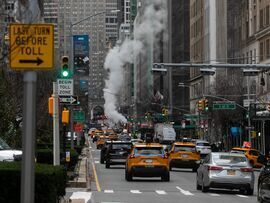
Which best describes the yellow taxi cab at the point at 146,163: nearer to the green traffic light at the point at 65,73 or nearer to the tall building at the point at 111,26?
the green traffic light at the point at 65,73

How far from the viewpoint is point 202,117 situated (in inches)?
3971

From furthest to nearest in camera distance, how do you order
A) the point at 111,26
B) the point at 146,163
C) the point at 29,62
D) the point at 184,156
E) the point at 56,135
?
1. the point at 111,26
2. the point at 184,156
3. the point at 146,163
4. the point at 56,135
5. the point at 29,62

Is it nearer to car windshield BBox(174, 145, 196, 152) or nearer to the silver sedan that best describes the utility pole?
the silver sedan

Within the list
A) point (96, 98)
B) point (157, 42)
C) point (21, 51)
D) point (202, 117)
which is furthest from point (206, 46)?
point (21, 51)

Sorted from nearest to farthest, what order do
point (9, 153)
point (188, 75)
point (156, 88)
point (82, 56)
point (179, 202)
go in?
point (179, 202), point (9, 153), point (82, 56), point (188, 75), point (156, 88)

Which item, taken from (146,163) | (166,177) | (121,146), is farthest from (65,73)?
(121,146)

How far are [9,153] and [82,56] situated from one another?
875 cm

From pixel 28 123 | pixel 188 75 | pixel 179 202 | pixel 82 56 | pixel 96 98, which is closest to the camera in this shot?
pixel 28 123

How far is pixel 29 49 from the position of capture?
968 cm

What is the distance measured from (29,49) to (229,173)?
18350mm

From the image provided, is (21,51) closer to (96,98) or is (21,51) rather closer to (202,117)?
(202,117)

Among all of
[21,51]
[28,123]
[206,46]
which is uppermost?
[206,46]

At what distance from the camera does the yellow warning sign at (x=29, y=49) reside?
31.6 ft

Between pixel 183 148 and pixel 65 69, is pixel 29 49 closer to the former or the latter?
pixel 65 69
